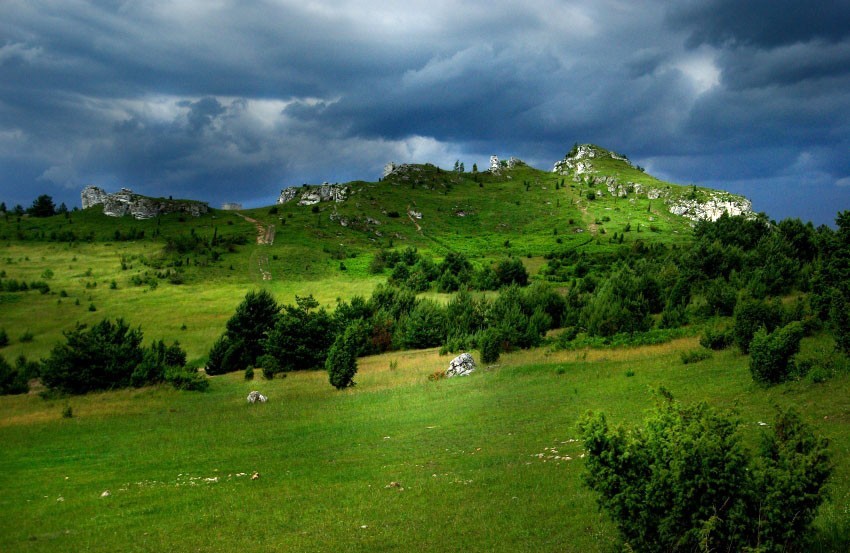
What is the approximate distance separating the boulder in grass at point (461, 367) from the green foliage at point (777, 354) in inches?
841

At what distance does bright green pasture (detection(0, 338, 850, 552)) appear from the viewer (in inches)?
577

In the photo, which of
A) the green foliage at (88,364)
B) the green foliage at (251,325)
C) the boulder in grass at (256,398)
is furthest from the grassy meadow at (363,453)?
the green foliage at (251,325)

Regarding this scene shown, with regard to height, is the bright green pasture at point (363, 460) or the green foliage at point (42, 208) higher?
the green foliage at point (42, 208)

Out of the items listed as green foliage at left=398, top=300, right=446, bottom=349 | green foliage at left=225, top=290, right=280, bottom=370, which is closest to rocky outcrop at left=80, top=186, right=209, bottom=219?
green foliage at left=225, top=290, right=280, bottom=370

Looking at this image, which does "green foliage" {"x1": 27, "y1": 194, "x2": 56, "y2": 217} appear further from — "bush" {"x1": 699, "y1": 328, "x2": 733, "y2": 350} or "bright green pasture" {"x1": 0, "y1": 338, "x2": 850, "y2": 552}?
"bush" {"x1": 699, "y1": 328, "x2": 733, "y2": 350}

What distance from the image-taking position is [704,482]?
380 inches

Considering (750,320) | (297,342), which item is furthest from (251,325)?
(750,320)

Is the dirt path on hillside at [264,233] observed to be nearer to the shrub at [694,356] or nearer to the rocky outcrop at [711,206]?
the shrub at [694,356]

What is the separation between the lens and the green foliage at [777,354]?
24.3 m

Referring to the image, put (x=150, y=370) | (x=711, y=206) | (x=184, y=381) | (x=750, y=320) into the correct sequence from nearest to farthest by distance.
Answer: (x=750, y=320) → (x=184, y=381) → (x=150, y=370) → (x=711, y=206)

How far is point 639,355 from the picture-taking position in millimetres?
40469

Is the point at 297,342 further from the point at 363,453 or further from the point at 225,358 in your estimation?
the point at 363,453

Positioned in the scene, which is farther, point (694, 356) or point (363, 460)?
point (694, 356)

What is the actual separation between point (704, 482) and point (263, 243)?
5381 inches
